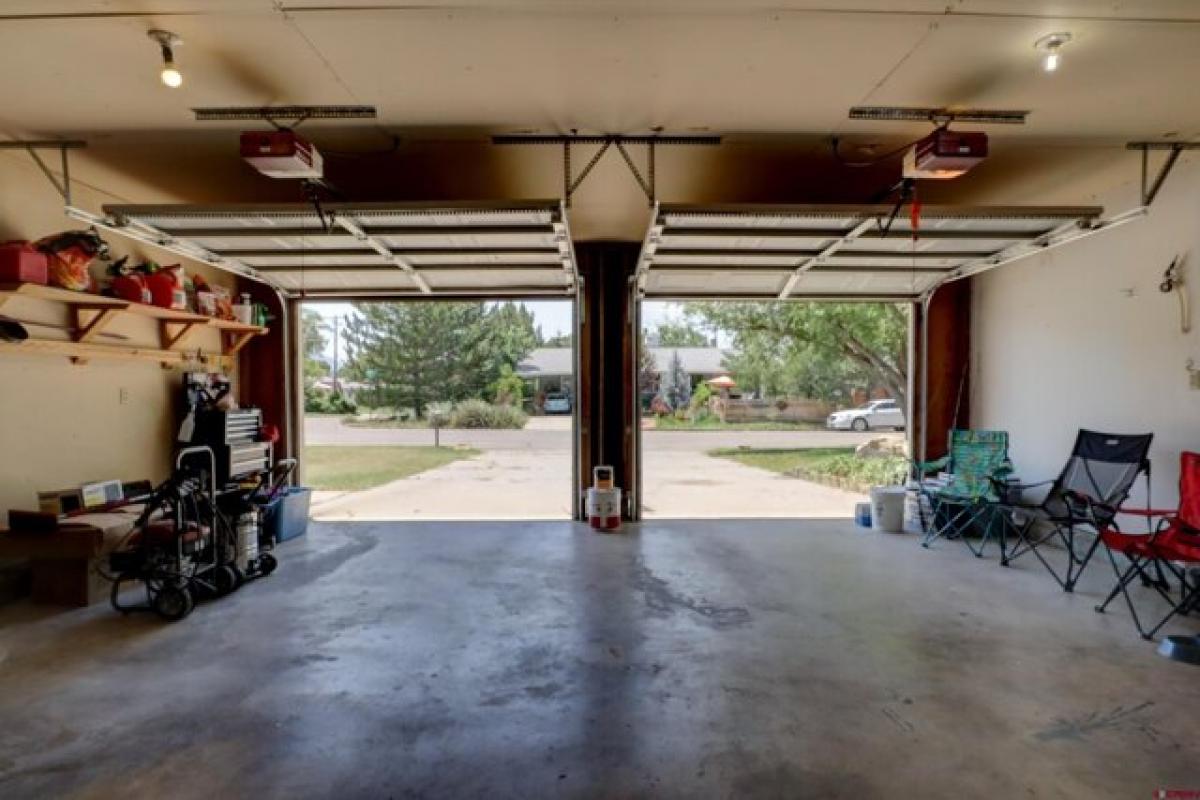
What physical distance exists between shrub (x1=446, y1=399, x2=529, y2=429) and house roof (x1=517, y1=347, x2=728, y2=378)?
287 cm

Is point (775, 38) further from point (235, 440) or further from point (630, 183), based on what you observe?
point (235, 440)

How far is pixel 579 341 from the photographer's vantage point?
596cm

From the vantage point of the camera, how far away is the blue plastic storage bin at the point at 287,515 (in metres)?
5.03

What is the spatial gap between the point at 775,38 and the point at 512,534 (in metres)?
4.28

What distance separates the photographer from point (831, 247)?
457 centimetres

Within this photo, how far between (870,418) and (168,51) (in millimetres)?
16732

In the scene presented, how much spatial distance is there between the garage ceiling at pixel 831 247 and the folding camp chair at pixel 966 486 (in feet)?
5.10

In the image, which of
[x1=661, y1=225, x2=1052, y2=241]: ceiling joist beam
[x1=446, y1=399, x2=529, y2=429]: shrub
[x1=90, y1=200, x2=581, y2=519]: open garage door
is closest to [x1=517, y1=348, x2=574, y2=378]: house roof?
[x1=90, y1=200, x2=581, y2=519]: open garage door

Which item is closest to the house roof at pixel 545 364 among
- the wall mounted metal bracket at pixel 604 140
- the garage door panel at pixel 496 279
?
the garage door panel at pixel 496 279

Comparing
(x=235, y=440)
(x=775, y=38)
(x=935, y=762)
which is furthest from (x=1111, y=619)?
(x=235, y=440)

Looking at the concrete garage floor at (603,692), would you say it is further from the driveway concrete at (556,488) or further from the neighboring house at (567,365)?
the neighboring house at (567,365)

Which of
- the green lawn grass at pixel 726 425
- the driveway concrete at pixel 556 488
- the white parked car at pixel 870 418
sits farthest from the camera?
the green lawn grass at pixel 726 425

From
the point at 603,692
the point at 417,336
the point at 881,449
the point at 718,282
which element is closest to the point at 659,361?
the point at 417,336

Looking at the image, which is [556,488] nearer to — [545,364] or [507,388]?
[507,388]
